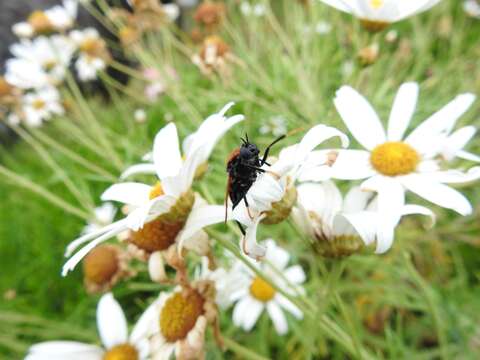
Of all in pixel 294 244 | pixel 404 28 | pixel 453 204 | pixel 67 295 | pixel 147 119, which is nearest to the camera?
pixel 453 204

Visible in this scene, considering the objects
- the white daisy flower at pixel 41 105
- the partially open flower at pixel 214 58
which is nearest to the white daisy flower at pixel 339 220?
the partially open flower at pixel 214 58

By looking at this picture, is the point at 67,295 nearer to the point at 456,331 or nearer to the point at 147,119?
the point at 147,119

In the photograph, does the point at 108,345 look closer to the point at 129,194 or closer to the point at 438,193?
the point at 129,194

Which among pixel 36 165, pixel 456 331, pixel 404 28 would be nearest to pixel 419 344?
pixel 456 331

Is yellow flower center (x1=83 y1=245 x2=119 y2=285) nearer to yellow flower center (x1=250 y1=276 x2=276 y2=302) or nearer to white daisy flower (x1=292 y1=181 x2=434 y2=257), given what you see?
yellow flower center (x1=250 y1=276 x2=276 y2=302)

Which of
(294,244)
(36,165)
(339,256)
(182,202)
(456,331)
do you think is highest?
(36,165)

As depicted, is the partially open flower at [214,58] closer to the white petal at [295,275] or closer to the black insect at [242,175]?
the white petal at [295,275]

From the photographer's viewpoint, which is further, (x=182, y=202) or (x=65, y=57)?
(x=65, y=57)

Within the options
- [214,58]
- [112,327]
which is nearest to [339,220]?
[112,327]
